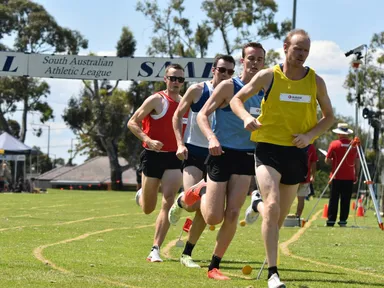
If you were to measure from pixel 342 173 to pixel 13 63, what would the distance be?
11544mm

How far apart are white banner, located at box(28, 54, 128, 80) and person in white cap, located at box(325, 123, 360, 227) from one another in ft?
32.0

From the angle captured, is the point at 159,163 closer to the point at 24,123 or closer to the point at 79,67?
the point at 79,67

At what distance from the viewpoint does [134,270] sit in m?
9.09

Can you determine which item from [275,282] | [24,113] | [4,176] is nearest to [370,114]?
[275,282]

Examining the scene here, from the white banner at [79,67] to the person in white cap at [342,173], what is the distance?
977 centimetres

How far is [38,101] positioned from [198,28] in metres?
18.1

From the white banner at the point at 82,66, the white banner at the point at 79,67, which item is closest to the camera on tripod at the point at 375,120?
the white banner at the point at 82,66

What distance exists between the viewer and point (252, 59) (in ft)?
29.6

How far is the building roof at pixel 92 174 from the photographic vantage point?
97125mm

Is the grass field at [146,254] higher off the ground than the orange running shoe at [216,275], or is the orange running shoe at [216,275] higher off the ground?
the orange running shoe at [216,275]

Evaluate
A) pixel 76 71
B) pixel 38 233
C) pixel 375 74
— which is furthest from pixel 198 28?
pixel 38 233

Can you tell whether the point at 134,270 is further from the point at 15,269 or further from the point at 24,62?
the point at 24,62

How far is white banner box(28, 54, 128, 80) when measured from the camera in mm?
28016

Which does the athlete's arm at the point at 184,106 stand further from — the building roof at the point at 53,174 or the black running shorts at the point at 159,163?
the building roof at the point at 53,174
